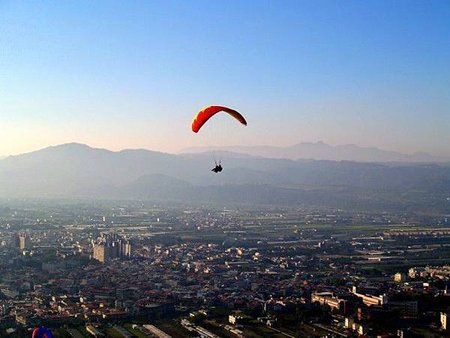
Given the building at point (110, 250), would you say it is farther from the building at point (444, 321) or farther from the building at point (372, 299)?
the building at point (444, 321)

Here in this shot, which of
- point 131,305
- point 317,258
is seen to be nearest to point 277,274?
→ point 317,258

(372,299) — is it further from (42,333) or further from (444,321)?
(42,333)

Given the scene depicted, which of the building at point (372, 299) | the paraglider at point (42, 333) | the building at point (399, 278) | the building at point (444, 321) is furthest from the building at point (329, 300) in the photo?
the paraglider at point (42, 333)

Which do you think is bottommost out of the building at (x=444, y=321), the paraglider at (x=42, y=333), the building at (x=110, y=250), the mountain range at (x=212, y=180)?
the building at (x=444, y=321)

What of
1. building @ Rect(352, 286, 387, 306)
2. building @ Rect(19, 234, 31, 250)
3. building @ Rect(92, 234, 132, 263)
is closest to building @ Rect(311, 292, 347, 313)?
building @ Rect(352, 286, 387, 306)

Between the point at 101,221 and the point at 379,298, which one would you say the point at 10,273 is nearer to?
the point at 379,298

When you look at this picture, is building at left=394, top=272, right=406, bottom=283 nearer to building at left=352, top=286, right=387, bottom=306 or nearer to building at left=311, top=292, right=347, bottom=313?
building at left=352, top=286, right=387, bottom=306
